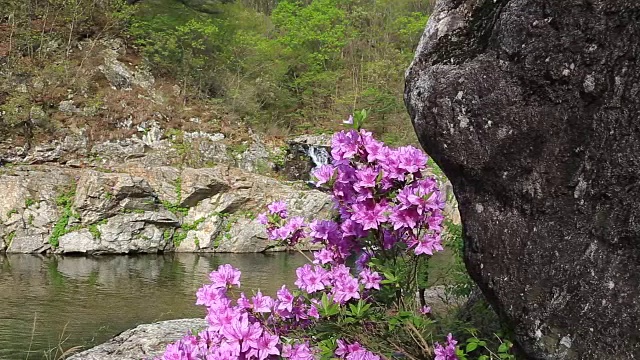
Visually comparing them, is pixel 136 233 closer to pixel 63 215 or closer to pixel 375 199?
pixel 63 215

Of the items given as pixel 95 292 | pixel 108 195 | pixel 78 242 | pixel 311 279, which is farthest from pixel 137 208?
pixel 311 279

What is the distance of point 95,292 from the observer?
10836 millimetres

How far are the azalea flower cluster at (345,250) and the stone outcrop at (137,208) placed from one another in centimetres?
1497

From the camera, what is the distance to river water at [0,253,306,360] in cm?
786

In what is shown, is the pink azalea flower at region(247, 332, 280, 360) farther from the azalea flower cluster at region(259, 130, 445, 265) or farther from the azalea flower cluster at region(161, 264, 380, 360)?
the azalea flower cluster at region(259, 130, 445, 265)

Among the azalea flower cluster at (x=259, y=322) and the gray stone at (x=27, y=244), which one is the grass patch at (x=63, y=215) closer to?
the gray stone at (x=27, y=244)

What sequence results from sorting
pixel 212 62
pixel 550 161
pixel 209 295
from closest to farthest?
pixel 550 161 → pixel 209 295 → pixel 212 62

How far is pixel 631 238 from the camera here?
1.81 m

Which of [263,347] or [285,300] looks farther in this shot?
[285,300]

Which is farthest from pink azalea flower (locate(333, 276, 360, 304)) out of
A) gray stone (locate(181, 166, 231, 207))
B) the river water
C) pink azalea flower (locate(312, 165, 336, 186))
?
gray stone (locate(181, 166, 231, 207))

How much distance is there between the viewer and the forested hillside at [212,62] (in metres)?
21.3

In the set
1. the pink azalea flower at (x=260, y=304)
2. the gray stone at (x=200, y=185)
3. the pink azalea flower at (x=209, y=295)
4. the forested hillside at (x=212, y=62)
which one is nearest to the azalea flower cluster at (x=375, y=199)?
the pink azalea flower at (x=260, y=304)

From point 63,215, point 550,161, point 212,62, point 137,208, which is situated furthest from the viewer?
point 212,62

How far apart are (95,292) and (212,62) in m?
17.7
